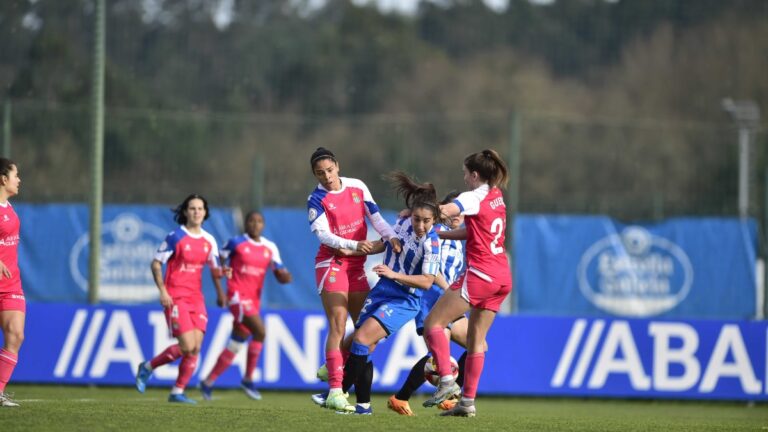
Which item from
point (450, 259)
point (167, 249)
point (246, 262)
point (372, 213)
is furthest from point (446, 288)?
point (246, 262)

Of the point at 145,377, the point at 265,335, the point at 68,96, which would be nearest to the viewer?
the point at 145,377

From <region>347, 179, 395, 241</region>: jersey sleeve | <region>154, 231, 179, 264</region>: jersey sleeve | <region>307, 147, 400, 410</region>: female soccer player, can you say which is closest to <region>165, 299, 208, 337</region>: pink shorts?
<region>154, 231, 179, 264</region>: jersey sleeve

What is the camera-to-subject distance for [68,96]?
2822 cm

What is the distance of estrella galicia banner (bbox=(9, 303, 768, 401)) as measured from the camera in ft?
53.2

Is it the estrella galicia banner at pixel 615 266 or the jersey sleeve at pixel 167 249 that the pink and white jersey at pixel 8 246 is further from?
the estrella galicia banner at pixel 615 266

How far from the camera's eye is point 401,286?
1052 centimetres

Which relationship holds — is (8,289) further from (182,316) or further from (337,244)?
(182,316)

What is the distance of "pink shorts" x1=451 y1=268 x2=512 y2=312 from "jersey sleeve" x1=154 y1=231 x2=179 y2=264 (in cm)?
434

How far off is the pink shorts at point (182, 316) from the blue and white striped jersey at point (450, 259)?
3.12 m

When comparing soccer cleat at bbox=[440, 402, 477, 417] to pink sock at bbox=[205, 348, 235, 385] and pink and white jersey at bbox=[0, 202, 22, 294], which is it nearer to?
pink and white jersey at bbox=[0, 202, 22, 294]

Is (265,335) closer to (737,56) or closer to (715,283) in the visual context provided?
(715,283)

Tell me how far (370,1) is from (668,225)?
85.7ft

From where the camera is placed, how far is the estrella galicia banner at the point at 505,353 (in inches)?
638

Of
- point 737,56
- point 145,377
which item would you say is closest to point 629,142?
point 737,56
